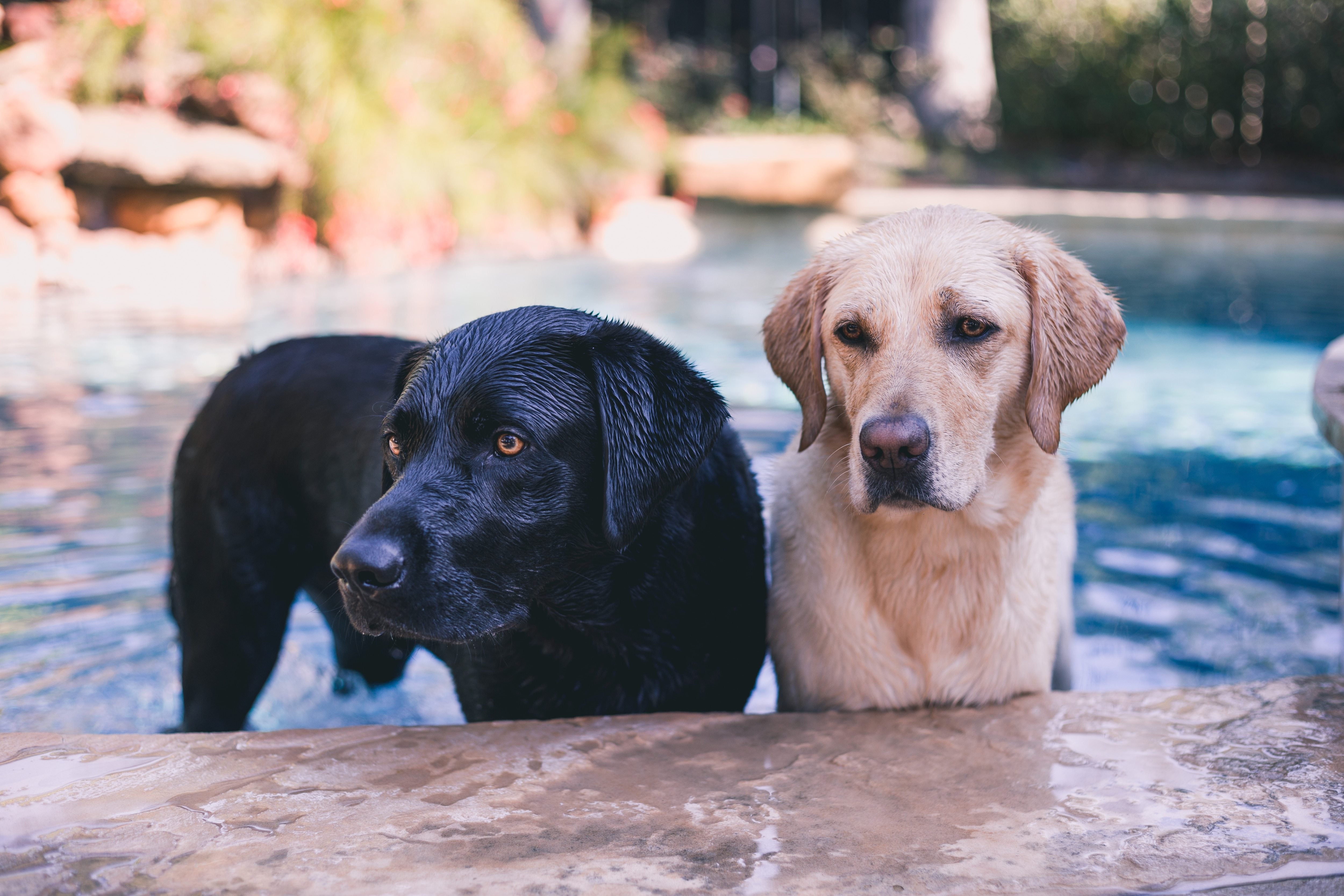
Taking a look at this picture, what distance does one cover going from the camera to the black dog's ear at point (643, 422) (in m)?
2.54

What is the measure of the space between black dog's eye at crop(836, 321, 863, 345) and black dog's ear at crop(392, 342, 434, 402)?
39.3 inches

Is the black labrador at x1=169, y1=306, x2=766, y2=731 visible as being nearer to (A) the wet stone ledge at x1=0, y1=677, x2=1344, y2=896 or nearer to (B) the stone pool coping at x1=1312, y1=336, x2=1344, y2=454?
(A) the wet stone ledge at x1=0, y1=677, x2=1344, y2=896

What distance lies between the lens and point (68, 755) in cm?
234

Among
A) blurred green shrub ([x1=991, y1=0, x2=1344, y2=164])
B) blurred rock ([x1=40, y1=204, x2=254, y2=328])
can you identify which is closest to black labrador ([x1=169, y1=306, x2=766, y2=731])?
blurred rock ([x1=40, y1=204, x2=254, y2=328])

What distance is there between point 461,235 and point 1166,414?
7805 mm

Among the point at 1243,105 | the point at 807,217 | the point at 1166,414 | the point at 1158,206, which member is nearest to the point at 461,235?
the point at 807,217

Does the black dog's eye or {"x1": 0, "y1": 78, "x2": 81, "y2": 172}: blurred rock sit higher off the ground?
{"x1": 0, "y1": 78, "x2": 81, "y2": 172}: blurred rock

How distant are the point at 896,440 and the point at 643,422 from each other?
557 millimetres

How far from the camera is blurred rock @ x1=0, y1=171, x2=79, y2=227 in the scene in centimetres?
951

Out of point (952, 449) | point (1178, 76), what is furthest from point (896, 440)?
point (1178, 76)

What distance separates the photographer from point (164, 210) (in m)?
10.6

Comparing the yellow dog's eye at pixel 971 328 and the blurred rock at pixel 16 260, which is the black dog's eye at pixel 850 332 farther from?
the blurred rock at pixel 16 260

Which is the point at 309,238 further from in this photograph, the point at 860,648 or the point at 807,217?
the point at 860,648

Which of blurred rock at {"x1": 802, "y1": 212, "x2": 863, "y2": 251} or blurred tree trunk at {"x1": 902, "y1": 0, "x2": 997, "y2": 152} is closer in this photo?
blurred rock at {"x1": 802, "y1": 212, "x2": 863, "y2": 251}
